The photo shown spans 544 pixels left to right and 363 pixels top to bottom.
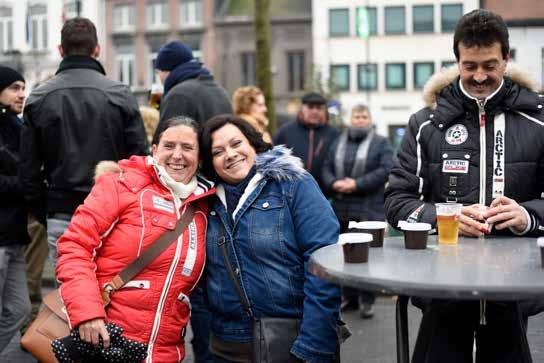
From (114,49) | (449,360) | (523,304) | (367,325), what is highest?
(114,49)

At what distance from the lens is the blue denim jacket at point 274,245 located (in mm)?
3787

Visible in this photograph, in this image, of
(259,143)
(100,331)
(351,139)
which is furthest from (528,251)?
(351,139)

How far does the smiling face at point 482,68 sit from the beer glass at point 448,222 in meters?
0.54

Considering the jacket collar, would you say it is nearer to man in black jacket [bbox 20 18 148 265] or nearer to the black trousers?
man in black jacket [bbox 20 18 148 265]

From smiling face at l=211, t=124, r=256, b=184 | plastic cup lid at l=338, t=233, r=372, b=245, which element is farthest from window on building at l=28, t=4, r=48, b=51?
plastic cup lid at l=338, t=233, r=372, b=245

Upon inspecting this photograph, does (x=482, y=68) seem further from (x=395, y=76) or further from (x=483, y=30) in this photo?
(x=395, y=76)

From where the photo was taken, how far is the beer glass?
3.56 metres

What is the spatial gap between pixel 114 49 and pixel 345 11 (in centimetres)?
1305

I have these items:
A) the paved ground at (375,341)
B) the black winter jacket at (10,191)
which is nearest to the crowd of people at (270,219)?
the black winter jacket at (10,191)

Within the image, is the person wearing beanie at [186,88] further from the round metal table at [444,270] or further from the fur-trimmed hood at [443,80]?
the round metal table at [444,270]

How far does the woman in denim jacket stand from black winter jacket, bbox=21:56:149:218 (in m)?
1.67

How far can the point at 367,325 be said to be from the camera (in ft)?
24.9

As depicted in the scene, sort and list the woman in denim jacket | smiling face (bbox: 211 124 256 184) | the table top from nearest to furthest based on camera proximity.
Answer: the table top
the woman in denim jacket
smiling face (bbox: 211 124 256 184)

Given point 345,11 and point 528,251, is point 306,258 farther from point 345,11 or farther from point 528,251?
point 345,11
